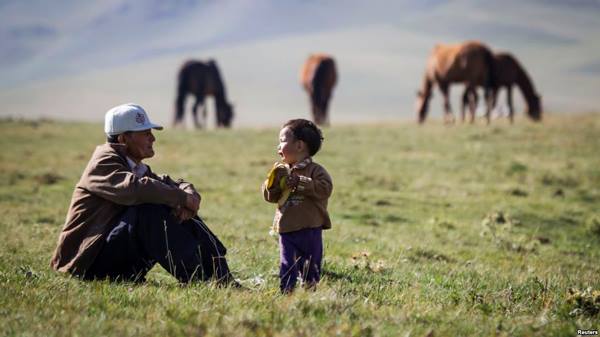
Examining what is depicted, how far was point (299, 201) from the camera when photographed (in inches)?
231

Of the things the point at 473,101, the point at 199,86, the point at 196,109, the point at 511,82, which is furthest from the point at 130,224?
the point at 199,86

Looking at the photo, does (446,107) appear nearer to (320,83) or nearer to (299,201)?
(320,83)

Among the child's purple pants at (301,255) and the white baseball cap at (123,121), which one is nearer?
the child's purple pants at (301,255)

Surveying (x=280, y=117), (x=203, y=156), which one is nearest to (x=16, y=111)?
(x=280, y=117)

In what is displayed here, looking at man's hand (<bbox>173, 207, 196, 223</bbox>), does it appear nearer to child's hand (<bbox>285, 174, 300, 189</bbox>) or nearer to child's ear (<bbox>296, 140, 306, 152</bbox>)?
child's hand (<bbox>285, 174, 300, 189</bbox>)

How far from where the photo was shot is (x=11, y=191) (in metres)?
14.6

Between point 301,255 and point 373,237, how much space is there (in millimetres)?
4032

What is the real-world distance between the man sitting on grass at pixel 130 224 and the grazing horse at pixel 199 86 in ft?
84.0

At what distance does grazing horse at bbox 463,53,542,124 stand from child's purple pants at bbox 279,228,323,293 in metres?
23.9

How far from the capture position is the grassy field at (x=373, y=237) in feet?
15.1

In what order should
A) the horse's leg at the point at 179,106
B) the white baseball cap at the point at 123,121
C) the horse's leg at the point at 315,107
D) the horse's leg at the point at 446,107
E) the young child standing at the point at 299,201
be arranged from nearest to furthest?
the young child standing at the point at 299,201, the white baseball cap at the point at 123,121, the horse's leg at the point at 446,107, the horse's leg at the point at 315,107, the horse's leg at the point at 179,106

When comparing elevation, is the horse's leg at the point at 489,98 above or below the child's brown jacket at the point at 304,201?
above

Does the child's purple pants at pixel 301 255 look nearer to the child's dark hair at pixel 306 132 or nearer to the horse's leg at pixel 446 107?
the child's dark hair at pixel 306 132

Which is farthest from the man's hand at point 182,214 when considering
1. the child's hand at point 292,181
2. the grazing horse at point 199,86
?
the grazing horse at point 199,86
